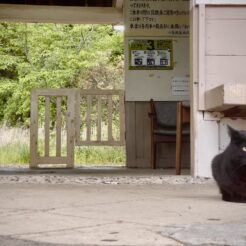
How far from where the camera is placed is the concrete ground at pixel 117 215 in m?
1.68

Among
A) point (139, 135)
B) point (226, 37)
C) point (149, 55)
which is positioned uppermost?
point (149, 55)

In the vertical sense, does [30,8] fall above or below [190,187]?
above

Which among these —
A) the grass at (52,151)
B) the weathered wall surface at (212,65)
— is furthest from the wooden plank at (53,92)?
the weathered wall surface at (212,65)

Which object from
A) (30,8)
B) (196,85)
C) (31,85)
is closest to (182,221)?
(196,85)

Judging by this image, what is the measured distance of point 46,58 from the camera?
1347 centimetres

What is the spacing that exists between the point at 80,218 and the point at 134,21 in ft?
15.9

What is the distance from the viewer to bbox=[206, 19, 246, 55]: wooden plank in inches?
180

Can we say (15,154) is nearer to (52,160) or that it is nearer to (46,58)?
(52,160)

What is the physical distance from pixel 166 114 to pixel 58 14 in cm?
216

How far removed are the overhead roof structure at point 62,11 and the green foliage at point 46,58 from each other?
205 inches

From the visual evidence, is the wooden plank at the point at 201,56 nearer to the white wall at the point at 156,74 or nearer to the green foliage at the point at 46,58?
the white wall at the point at 156,74

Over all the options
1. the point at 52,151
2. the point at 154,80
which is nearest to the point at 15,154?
the point at 52,151

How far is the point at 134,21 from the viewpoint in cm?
679

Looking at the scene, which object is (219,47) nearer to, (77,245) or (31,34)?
(77,245)
